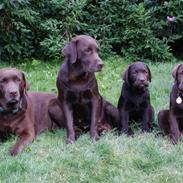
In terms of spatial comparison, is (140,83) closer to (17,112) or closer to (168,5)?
(17,112)

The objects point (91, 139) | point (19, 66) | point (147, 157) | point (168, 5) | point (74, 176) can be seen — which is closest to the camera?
point (74, 176)

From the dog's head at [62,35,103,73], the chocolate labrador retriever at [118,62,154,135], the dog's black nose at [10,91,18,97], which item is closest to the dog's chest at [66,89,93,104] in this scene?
the dog's head at [62,35,103,73]

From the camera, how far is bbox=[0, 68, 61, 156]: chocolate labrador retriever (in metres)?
5.75

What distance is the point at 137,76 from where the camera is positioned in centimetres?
635

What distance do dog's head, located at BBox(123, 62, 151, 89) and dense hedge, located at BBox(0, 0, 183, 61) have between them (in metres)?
4.02

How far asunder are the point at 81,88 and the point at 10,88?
89 centimetres

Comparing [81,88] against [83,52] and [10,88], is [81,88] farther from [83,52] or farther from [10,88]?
[10,88]

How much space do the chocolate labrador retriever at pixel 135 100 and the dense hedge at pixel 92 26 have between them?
158 inches

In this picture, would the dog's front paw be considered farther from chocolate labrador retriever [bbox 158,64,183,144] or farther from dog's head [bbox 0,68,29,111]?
chocolate labrador retriever [bbox 158,64,183,144]

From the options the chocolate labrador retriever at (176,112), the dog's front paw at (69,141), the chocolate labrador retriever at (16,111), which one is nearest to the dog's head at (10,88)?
the chocolate labrador retriever at (16,111)

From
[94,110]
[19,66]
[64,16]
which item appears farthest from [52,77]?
[94,110]

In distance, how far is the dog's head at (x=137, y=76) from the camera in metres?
6.31

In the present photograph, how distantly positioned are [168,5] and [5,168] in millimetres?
7093

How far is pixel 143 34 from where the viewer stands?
10695 mm
